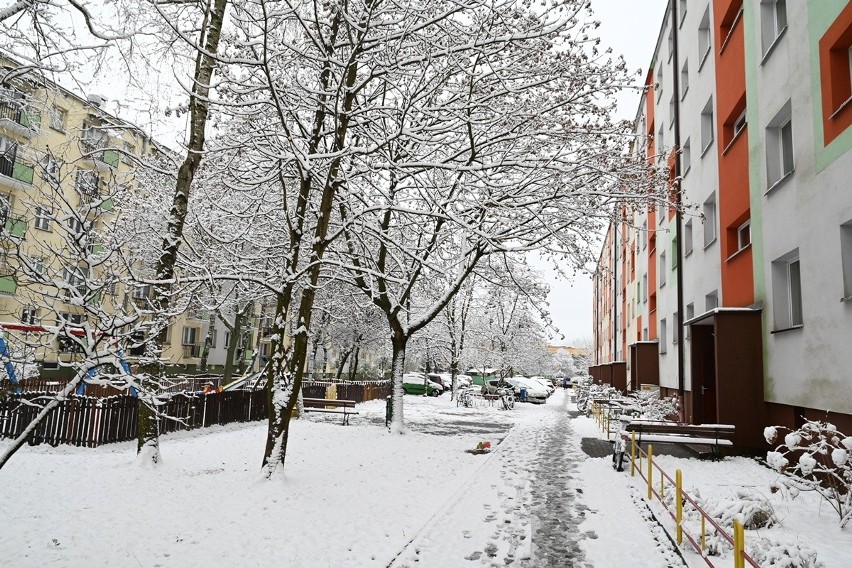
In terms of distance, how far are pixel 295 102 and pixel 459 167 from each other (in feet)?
11.7

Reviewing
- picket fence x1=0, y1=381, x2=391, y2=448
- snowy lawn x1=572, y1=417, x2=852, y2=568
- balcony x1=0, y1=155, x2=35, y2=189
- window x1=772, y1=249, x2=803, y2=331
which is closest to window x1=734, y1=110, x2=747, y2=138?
window x1=772, y1=249, x2=803, y2=331

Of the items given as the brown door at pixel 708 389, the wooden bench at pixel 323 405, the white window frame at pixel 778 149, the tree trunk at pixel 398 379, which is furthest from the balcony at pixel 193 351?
the white window frame at pixel 778 149

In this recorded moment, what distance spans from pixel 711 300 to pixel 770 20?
7.53 m

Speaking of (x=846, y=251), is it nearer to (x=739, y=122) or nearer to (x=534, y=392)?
(x=739, y=122)

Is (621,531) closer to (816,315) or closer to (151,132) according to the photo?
(816,315)

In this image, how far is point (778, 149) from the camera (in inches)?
469

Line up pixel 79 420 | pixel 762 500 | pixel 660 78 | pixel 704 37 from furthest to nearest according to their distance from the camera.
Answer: pixel 660 78
pixel 704 37
pixel 79 420
pixel 762 500

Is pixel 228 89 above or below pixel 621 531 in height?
above

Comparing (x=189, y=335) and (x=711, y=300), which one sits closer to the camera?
(x=711, y=300)

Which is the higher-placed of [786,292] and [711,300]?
[711,300]

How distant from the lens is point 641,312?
29.4 metres

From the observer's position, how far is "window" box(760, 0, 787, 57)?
40.1 feet

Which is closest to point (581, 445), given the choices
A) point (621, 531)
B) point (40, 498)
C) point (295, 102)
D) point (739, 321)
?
point (739, 321)

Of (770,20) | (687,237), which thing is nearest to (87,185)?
(770,20)
